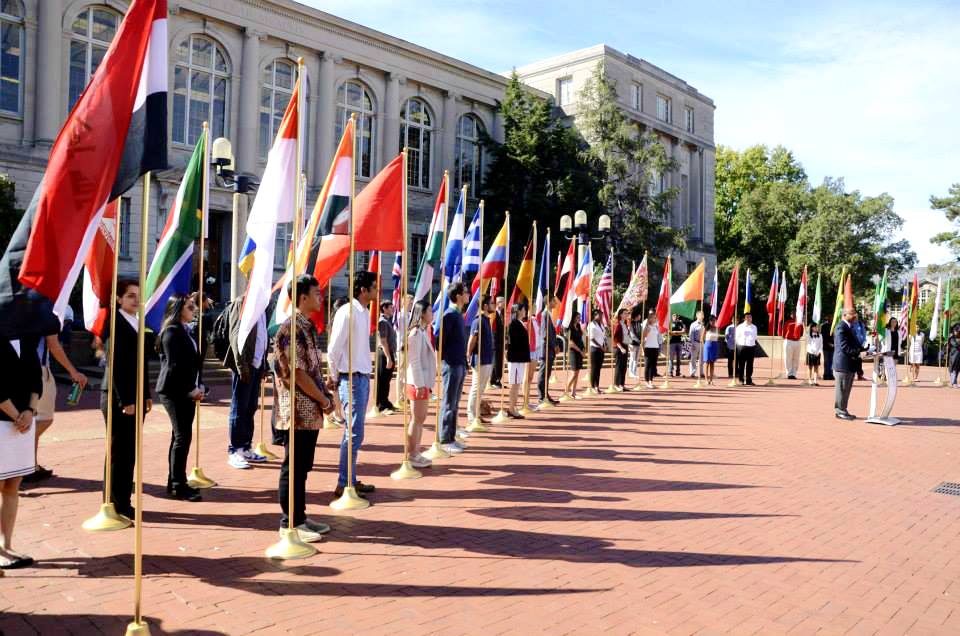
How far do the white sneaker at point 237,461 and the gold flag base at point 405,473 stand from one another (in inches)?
66.9

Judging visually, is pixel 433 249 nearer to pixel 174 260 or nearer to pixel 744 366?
pixel 174 260

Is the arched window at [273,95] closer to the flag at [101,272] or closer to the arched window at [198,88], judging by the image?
the arched window at [198,88]

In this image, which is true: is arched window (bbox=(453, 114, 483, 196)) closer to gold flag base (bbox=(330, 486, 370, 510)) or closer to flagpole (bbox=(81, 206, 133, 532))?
gold flag base (bbox=(330, 486, 370, 510))

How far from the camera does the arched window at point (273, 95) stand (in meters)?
31.2

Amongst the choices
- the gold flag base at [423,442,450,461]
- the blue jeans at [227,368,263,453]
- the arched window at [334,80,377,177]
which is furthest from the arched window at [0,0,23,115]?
the gold flag base at [423,442,450,461]

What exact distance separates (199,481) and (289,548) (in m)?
2.57

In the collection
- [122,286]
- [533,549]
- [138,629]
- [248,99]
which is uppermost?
[248,99]

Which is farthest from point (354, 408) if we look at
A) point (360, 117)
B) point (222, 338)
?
point (360, 117)

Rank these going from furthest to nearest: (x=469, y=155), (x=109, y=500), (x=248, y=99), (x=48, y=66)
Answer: (x=469, y=155), (x=248, y=99), (x=48, y=66), (x=109, y=500)

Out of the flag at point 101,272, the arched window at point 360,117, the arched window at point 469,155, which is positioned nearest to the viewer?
the flag at point 101,272

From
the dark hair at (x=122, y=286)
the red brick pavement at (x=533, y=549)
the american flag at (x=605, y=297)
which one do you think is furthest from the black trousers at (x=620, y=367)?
the dark hair at (x=122, y=286)

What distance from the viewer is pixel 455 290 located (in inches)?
370

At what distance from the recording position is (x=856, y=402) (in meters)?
17.3

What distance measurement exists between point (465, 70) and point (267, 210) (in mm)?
34864
